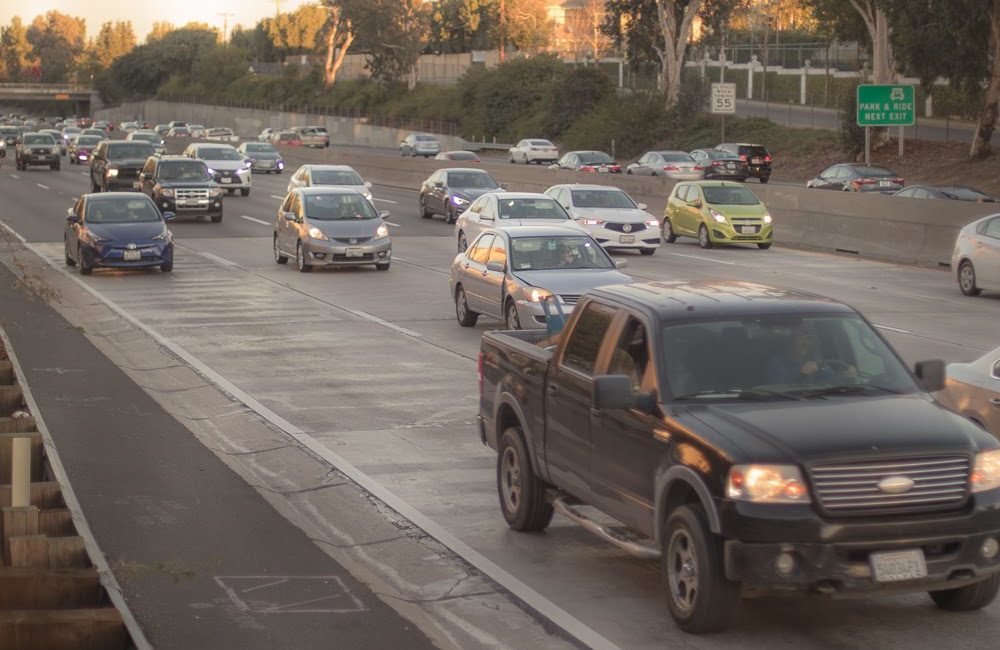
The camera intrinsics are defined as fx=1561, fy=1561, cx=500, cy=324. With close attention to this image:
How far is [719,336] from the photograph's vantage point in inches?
346

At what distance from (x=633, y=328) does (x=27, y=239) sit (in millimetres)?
30669

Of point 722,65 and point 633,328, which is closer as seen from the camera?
point 633,328

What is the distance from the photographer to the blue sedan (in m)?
29.1

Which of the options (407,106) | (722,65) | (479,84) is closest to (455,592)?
(722,65)

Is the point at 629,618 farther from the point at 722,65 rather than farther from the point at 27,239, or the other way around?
the point at 722,65

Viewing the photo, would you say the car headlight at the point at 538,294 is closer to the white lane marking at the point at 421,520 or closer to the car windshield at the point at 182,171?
the white lane marking at the point at 421,520

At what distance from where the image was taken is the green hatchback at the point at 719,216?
118ft

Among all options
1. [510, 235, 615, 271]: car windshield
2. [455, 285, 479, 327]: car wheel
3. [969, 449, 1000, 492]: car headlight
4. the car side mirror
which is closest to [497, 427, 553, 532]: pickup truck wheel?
the car side mirror

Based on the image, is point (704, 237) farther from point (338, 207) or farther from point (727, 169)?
point (727, 169)

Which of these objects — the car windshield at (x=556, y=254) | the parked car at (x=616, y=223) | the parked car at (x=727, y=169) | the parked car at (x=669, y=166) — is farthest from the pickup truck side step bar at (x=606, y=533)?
the parked car at (x=727, y=169)

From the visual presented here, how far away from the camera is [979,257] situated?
26.1 metres

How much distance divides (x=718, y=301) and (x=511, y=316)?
11415 mm

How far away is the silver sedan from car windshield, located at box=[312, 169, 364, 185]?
33.4 m

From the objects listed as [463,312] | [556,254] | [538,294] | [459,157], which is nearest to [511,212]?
[463,312]
